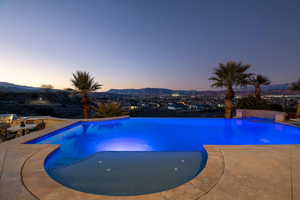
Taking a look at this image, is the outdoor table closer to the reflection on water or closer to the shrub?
the reflection on water

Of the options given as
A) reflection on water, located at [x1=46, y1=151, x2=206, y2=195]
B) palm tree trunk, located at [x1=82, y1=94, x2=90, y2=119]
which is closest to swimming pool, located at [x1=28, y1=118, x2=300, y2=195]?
reflection on water, located at [x1=46, y1=151, x2=206, y2=195]

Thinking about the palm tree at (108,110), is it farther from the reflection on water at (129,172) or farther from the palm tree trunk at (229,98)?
the palm tree trunk at (229,98)

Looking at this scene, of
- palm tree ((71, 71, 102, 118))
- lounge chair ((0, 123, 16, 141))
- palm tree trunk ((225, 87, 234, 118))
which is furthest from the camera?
palm tree trunk ((225, 87, 234, 118))

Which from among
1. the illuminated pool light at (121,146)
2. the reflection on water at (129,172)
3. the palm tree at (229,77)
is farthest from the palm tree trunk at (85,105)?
the palm tree at (229,77)

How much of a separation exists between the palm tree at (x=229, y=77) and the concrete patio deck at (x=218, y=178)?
7.80 metres

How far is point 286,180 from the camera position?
251 cm

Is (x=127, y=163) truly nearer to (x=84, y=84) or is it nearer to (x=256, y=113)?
(x=84, y=84)

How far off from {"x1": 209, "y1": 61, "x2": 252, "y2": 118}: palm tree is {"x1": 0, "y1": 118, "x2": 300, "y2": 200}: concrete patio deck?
25.6 ft

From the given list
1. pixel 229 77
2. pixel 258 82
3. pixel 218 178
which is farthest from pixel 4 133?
pixel 258 82

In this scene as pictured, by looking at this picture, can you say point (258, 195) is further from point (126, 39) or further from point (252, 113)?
point (126, 39)

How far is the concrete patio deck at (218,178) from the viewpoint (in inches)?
84.9

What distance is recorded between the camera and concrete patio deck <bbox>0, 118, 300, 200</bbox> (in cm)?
216

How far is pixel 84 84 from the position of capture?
1046cm

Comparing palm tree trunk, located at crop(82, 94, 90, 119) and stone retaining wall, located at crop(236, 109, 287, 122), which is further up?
palm tree trunk, located at crop(82, 94, 90, 119)
